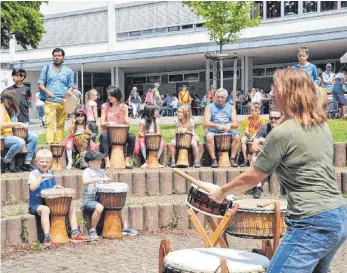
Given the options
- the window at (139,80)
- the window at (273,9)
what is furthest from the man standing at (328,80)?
the window at (139,80)

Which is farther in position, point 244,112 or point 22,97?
point 244,112

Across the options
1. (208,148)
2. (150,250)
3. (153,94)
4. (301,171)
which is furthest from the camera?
(153,94)

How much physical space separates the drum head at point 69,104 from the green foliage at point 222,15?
1378cm

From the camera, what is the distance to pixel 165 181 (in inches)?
391

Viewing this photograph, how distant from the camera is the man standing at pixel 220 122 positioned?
10609mm

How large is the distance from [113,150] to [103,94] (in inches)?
1408

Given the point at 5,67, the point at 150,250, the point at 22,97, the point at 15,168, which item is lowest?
the point at 150,250

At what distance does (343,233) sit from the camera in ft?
11.6

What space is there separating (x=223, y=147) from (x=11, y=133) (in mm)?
3401

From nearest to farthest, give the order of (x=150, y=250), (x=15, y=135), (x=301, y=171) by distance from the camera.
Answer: (x=301, y=171)
(x=150, y=250)
(x=15, y=135)

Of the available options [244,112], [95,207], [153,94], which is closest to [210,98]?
[244,112]

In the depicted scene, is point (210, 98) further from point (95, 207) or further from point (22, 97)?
point (95, 207)

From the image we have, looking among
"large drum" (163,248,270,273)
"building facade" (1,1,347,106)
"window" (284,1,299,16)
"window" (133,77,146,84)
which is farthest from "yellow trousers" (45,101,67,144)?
"window" (133,77,146,84)

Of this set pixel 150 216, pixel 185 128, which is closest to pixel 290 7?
pixel 185 128
